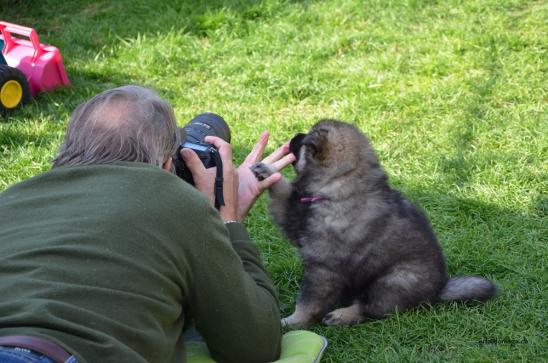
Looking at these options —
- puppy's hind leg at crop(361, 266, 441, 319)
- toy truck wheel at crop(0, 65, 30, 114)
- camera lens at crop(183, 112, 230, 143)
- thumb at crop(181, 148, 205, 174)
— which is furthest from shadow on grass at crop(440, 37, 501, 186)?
toy truck wheel at crop(0, 65, 30, 114)

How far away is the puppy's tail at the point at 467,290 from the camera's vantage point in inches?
124

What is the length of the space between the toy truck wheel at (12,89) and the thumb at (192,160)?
3016 mm

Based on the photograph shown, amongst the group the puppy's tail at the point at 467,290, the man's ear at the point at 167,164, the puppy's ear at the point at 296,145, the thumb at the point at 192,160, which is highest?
the man's ear at the point at 167,164

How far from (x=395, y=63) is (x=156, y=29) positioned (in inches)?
87.7

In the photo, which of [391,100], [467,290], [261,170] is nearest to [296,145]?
[261,170]

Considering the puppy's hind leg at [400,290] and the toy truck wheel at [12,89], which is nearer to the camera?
A: the puppy's hind leg at [400,290]

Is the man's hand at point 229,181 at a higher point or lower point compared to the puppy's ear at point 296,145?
higher

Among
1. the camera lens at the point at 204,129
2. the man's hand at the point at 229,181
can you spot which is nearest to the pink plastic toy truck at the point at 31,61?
the camera lens at the point at 204,129

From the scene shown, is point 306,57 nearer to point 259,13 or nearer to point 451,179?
point 259,13

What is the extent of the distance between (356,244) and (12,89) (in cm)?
314

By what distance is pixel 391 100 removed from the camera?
17.4ft

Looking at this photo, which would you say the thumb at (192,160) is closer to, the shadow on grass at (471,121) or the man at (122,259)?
the man at (122,259)

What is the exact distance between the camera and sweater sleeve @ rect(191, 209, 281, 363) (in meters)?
2.11

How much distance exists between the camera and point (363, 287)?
3.15m
